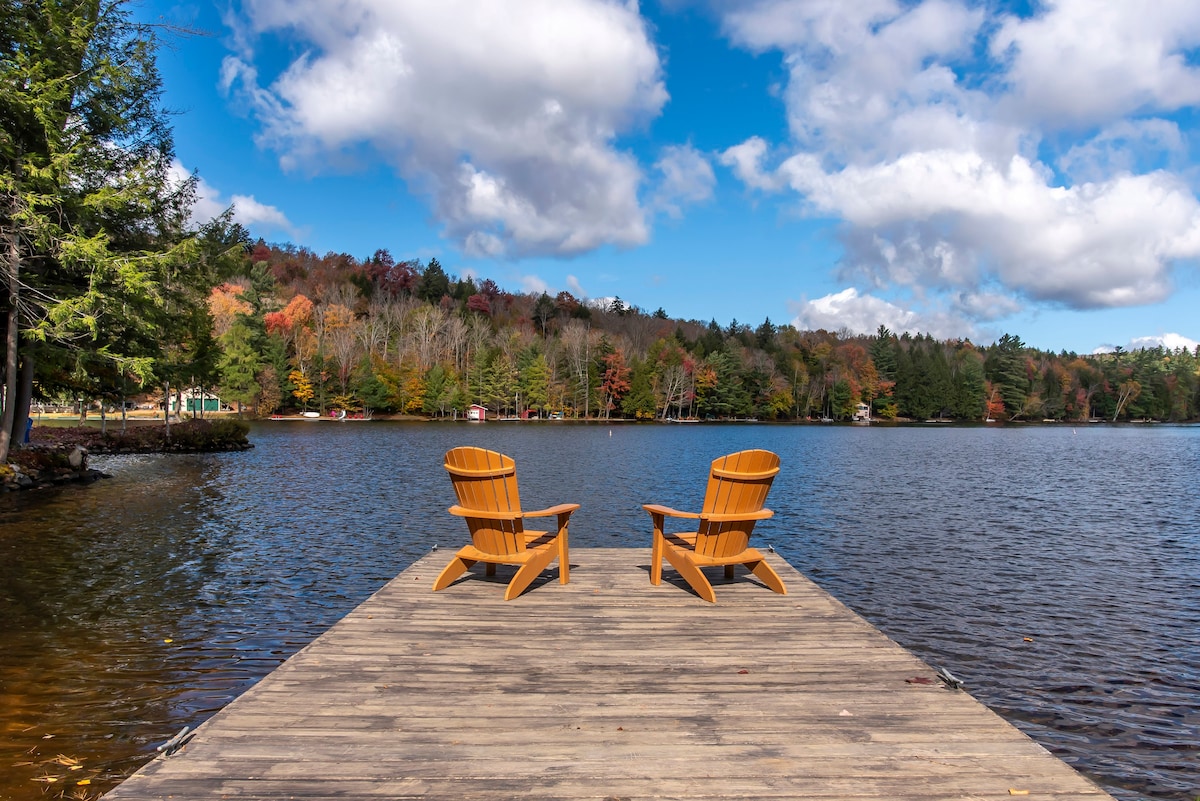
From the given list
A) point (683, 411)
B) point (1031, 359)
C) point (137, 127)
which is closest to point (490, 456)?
point (137, 127)

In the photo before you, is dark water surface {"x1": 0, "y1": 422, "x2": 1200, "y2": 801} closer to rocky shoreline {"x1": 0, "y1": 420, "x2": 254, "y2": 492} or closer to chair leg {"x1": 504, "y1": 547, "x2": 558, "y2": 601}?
rocky shoreline {"x1": 0, "y1": 420, "x2": 254, "y2": 492}

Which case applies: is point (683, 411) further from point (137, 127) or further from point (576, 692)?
point (576, 692)

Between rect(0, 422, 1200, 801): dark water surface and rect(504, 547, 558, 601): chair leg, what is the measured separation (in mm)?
2282

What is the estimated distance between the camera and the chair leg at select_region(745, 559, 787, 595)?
6.04 meters

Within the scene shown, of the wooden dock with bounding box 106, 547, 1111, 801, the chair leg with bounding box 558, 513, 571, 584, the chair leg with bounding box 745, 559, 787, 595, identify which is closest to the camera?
the wooden dock with bounding box 106, 547, 1111, 801

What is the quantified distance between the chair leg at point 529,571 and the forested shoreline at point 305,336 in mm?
13144

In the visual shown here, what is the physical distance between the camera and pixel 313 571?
972cm

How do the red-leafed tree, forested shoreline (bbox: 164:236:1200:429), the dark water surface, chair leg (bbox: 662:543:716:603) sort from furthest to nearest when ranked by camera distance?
the red-leafed tree → forested shoreline (bbox: 164:236:1200:429) → chair leg (bbox: 662:543:716:603) → the dark water surface

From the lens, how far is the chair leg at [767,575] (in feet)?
19.8

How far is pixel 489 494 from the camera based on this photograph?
19.0ft

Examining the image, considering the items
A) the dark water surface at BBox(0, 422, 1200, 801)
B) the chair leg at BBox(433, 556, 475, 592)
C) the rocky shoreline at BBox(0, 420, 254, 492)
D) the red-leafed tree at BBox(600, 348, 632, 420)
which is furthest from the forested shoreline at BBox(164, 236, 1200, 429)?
the chair leg at BBox(433, 556, 475, 592)

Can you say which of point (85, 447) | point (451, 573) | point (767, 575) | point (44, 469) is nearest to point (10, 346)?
point (44, 469)

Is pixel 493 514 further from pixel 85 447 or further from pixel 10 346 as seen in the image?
pixel 85 447

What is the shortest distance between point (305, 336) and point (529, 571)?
237 ft
